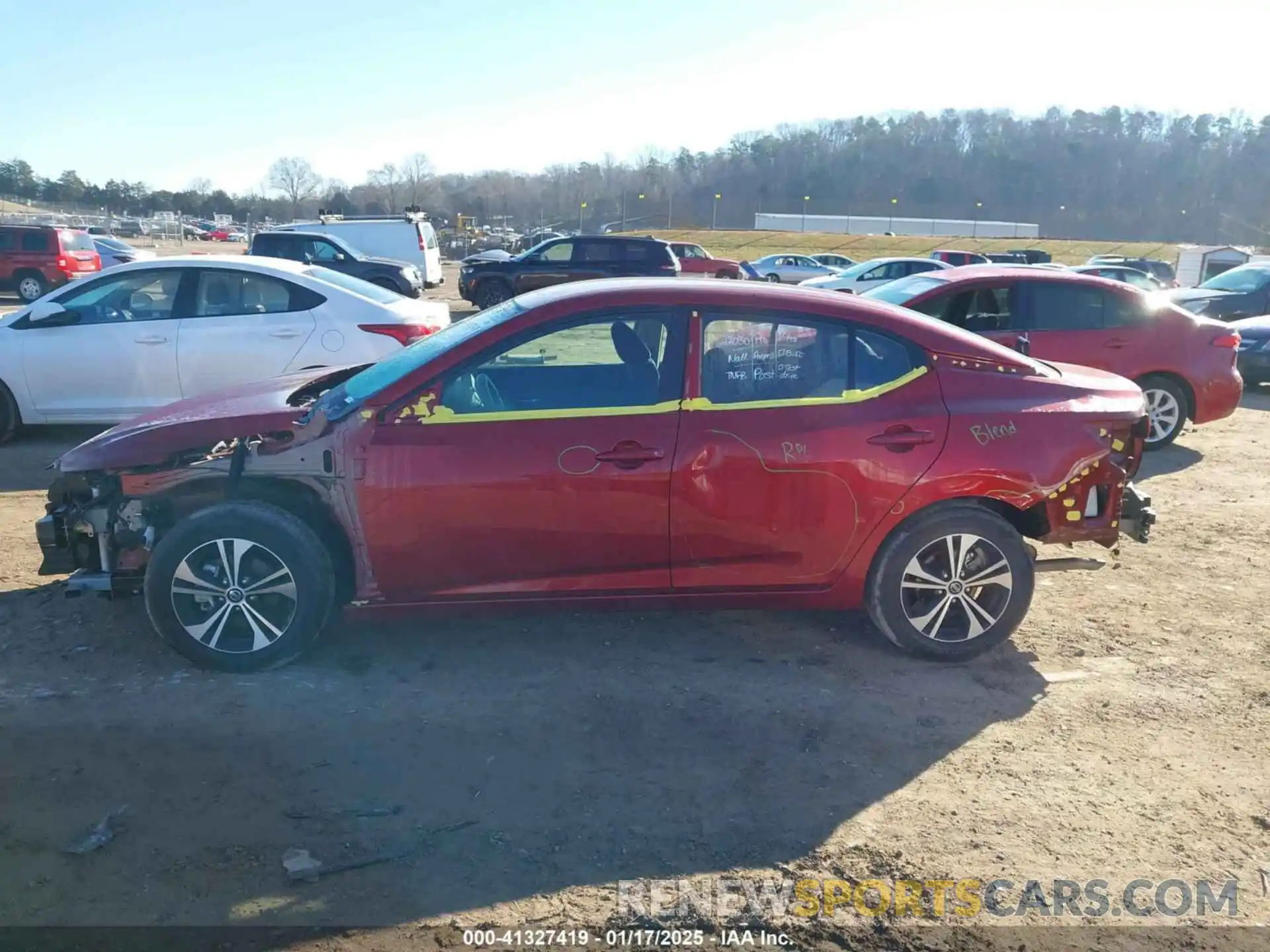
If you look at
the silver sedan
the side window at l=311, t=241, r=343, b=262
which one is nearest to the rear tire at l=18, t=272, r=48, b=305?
the side window at l=311, t=241, r=343, b=262

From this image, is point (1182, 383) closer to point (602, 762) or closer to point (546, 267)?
point (602, 762)

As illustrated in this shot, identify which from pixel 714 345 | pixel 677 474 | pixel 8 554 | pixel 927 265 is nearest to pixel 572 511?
pixel 677 474

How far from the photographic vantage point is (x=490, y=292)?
21641 millimetres

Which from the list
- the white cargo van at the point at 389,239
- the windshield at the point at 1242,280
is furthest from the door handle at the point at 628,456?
the white cargo van at the point at 389,239

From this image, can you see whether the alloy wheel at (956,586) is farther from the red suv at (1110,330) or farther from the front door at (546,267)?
the front door at (546,267)

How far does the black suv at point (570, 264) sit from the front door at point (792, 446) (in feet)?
56.5

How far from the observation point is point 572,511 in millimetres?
4238

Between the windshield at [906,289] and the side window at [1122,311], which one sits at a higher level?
the windshield at [906,289]

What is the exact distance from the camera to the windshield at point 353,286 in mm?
8695

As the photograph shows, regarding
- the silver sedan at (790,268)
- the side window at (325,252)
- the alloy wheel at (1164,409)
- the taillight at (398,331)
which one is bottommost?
the alloy wheel at (1164,409)

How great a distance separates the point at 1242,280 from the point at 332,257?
56.0 feet

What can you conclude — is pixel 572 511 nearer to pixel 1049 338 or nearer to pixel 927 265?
pixel 1049 338

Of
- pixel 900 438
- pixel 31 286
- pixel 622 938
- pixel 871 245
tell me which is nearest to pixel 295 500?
pixel 622 938

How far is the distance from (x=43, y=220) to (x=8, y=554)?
2079 inches
